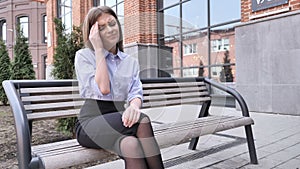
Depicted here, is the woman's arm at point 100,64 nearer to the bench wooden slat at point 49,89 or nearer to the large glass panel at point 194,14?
the bench wooden slat at point 49,89

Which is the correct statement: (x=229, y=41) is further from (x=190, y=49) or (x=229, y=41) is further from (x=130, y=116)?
(x=130, y=116)

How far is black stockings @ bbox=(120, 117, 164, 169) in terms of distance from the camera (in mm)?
1370

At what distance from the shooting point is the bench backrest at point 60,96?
5.41ft

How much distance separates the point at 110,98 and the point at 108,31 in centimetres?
41

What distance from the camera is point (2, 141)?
3623 mm

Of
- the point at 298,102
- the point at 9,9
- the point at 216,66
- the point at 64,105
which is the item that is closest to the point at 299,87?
the point at 298,102

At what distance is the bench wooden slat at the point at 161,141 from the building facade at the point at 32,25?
23.4 meters

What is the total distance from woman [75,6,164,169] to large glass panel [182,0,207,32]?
5324mm

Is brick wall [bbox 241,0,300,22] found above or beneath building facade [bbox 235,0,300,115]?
above

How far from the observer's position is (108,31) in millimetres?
1693

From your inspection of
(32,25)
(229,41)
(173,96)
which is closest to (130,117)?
(173,96)

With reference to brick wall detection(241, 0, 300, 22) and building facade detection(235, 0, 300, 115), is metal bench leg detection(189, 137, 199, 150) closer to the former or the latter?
building facade detection(235, 0, 300, 115)

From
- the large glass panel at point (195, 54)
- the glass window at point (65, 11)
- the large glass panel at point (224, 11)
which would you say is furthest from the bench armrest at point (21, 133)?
the glass window at point (65, 11)

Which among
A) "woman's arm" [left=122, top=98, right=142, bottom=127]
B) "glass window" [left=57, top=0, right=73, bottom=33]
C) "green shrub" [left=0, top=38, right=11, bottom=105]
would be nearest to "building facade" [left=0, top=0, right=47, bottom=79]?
"glass window" [left=57, top=0, right=73, bottom=33]
